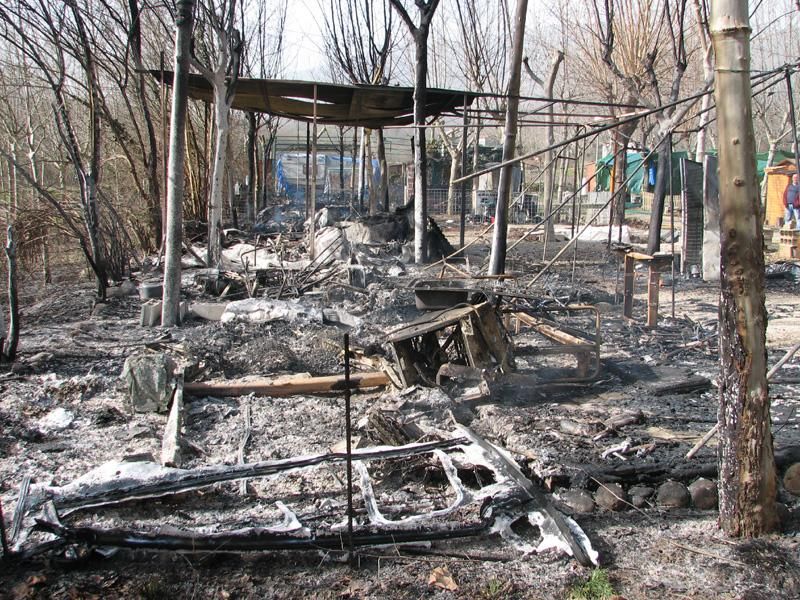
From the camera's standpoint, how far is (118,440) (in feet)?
16.0

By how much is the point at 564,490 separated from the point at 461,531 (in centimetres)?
98

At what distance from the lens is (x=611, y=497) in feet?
12.6

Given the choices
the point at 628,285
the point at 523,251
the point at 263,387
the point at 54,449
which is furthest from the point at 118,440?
the point at 523,251

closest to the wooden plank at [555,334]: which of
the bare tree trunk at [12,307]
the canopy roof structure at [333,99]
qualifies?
the bare tree trunk at [12,307]

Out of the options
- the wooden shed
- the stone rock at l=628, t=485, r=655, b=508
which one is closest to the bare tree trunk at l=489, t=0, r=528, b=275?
the stone rock at l=628, t=485, r=655, b=508

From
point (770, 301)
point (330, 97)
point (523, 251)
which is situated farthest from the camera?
point (523, 251)

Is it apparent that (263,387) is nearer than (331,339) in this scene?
Yes

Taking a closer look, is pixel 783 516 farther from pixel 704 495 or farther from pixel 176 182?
pixel 176 182

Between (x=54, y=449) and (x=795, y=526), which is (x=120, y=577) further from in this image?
(x=795, y=526)

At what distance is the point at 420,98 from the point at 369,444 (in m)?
9.42

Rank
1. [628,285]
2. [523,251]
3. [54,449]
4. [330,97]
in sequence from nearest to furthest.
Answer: [54,449] → [628,285] → [330,97] → [523,251]

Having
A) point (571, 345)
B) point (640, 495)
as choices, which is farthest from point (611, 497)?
point (571, 345)

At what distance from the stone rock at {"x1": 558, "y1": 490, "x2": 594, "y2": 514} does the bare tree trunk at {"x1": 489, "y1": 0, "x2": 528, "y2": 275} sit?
223 inches

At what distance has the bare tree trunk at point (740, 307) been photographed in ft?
10.3
